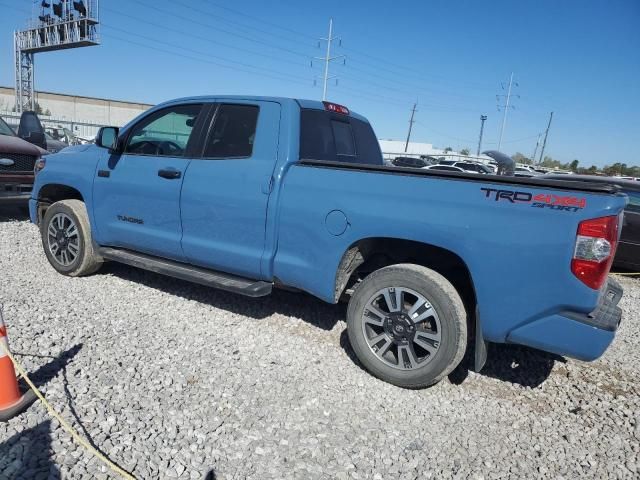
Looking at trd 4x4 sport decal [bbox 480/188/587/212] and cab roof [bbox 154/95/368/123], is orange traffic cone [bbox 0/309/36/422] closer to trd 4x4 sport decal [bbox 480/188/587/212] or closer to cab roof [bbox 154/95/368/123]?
cab roof [bbox 154/95/368/123]

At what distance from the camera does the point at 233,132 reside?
13.2 feet

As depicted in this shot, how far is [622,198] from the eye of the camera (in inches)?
103

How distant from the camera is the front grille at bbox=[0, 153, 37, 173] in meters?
7.25

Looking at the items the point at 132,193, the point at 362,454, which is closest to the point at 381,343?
the point at 362,454

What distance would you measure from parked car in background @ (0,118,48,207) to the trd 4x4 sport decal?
7.41 meters

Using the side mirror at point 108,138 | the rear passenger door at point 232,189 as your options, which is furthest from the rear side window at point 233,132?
the side mirror at point 108,138

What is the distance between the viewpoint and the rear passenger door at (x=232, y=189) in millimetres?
3711

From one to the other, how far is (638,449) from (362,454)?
5.72ft

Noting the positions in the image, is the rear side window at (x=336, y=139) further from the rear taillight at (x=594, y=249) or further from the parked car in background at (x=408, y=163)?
the parked car in background at (x=408, y=163)

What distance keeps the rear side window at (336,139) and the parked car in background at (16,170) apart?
5746 millimetres

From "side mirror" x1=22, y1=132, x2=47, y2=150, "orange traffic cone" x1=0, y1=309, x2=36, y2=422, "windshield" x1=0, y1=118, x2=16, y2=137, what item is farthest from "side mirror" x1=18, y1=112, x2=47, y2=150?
"orange traffic cone" x1=0, y1=309, x2=36, y2=422

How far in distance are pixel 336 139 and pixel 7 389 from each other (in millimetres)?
3191

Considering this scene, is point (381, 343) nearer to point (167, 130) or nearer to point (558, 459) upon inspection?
point (558, 459)

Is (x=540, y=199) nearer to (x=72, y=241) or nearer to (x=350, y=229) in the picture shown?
(x=350, y=229)
